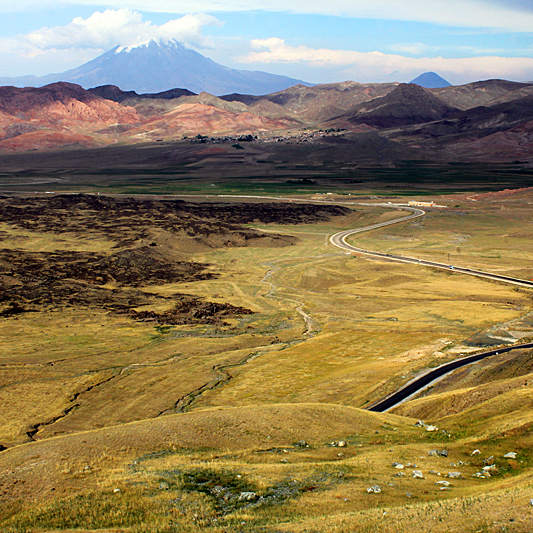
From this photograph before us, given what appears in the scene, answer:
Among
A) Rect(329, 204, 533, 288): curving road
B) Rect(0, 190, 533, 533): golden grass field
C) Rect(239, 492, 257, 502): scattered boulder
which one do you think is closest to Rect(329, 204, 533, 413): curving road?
Rect(329, 204, 533, 288): curving road

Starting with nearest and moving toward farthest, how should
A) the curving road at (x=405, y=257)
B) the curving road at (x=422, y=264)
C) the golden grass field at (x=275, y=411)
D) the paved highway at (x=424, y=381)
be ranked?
the golden grass field at (x=275, y=411)
the paved highway at (x=424, y=381)
the curving road at (x=422, y=264)
the curving road at (x=405, y=257)

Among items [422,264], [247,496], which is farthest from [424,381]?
[422,264]

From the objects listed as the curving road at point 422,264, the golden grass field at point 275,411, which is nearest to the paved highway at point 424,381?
the curving road at point 422,264

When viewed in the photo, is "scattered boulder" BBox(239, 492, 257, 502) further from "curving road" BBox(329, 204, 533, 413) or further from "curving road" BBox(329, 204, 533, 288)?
"curving road" BBox(329, 204, 533, 288)

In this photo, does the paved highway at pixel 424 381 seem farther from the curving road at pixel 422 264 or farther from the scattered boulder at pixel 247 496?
the scattered boulder at pixel 247 496

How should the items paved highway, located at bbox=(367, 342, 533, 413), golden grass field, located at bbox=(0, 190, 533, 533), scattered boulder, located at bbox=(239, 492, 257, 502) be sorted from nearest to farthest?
golden grass field, located at bbox=(0, 190, 533, 533)
scattered boulder, located at bbox=(239, 492, 257, 502)
paved highway, located at bbox=(367, 342, 533, 413)

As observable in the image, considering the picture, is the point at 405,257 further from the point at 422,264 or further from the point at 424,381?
the point at 424,381
